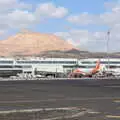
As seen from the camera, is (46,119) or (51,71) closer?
(46,119)

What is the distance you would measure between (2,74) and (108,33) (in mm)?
39013

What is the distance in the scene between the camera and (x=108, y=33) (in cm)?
14075

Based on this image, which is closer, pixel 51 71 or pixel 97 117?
pixel 97 117

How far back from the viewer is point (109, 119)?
17406 millimetres

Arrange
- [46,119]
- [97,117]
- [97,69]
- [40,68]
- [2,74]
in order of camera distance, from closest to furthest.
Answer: [46,119] < [97,117] < [2,74] < [97,69] < [40,68]

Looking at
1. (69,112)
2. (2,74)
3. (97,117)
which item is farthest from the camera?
(2,74)

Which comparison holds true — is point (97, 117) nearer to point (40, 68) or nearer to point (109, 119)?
point (109, 119)

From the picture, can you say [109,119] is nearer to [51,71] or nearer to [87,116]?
[87,116]

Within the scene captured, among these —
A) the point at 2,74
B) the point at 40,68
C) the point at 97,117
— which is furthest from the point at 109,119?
the point at 40,68

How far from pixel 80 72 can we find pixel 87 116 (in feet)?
363

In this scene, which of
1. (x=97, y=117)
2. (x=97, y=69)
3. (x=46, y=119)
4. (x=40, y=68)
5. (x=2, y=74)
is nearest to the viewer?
(x=46, y=119)

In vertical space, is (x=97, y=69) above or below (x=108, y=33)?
below

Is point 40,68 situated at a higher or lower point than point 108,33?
lower

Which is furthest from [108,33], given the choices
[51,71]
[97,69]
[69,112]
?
[69,112]
